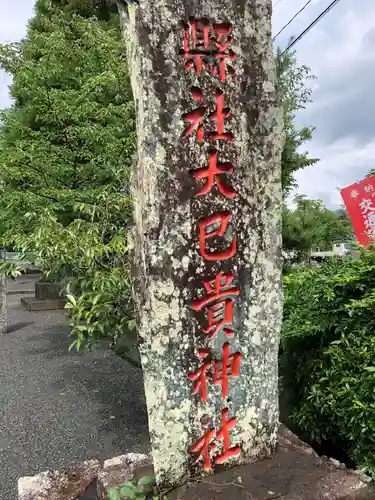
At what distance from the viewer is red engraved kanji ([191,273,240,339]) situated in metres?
2.25

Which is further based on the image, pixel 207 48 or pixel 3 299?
pixel 3 299

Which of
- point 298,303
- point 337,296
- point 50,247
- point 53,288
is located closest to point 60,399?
point 50,247

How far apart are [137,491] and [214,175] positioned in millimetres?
1614

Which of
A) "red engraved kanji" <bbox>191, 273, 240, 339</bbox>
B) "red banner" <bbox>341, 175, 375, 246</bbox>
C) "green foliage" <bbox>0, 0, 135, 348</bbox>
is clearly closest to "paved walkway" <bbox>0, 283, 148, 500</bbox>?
"green foliage" <bbox>0, 0, 135, 348</bbox>

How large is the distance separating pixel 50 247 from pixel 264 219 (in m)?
1.58

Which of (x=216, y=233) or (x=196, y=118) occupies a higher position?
(x=196, y=118)

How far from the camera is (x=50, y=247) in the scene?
315 centimetres

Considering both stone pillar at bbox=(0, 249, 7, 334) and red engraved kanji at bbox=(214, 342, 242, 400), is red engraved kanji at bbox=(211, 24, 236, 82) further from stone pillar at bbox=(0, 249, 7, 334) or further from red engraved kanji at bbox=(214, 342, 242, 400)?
stone pillar at bbox=(0, 249, 7, 334)

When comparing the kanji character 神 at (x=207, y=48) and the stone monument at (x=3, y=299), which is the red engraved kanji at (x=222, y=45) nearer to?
the kanji character 神 at (x=207, y=48)

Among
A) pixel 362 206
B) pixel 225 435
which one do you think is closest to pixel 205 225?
pixel 225 435

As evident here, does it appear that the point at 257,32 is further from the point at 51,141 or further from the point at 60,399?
the point at 51,141

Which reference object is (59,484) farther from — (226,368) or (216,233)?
(216,233)

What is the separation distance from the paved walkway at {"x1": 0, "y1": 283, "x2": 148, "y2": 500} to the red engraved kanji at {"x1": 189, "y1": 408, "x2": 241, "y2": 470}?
69.2 inches

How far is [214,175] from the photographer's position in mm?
2242
